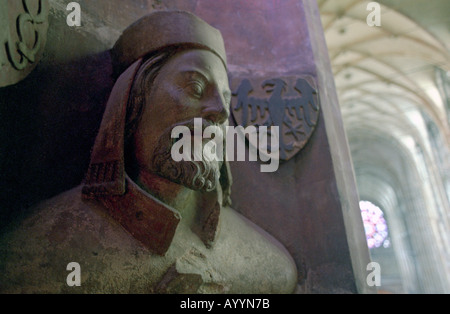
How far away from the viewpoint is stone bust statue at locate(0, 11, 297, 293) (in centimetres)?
110

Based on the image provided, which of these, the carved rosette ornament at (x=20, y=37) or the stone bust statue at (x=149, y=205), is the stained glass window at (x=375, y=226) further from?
the carved rosette ornament at (x=20, y=37)

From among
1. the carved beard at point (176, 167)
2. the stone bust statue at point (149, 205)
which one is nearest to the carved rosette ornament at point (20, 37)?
the stone bust statue at point (149, 205)

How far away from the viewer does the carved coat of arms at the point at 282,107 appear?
192 cm

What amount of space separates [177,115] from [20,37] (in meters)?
0.62

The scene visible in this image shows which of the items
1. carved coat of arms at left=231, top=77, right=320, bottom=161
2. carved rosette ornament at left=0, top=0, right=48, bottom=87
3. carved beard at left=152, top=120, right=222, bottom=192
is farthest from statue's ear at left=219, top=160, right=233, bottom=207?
carved rosette ornament at left=0, top=0, right=48, bottom=87

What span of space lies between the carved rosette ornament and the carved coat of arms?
1.05m

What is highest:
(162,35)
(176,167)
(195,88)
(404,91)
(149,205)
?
(404,91)

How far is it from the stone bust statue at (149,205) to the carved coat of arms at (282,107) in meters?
0.45

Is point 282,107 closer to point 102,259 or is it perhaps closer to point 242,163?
point 242,163

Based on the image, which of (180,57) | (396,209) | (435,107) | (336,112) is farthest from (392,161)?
(180,57)

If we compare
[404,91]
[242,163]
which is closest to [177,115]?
[242,163]

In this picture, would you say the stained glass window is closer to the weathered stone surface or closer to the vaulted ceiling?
the vaulted ceiling

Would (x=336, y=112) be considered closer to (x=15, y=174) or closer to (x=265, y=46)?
(x=265, y=46)

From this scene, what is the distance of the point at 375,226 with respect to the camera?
72.9 ft
